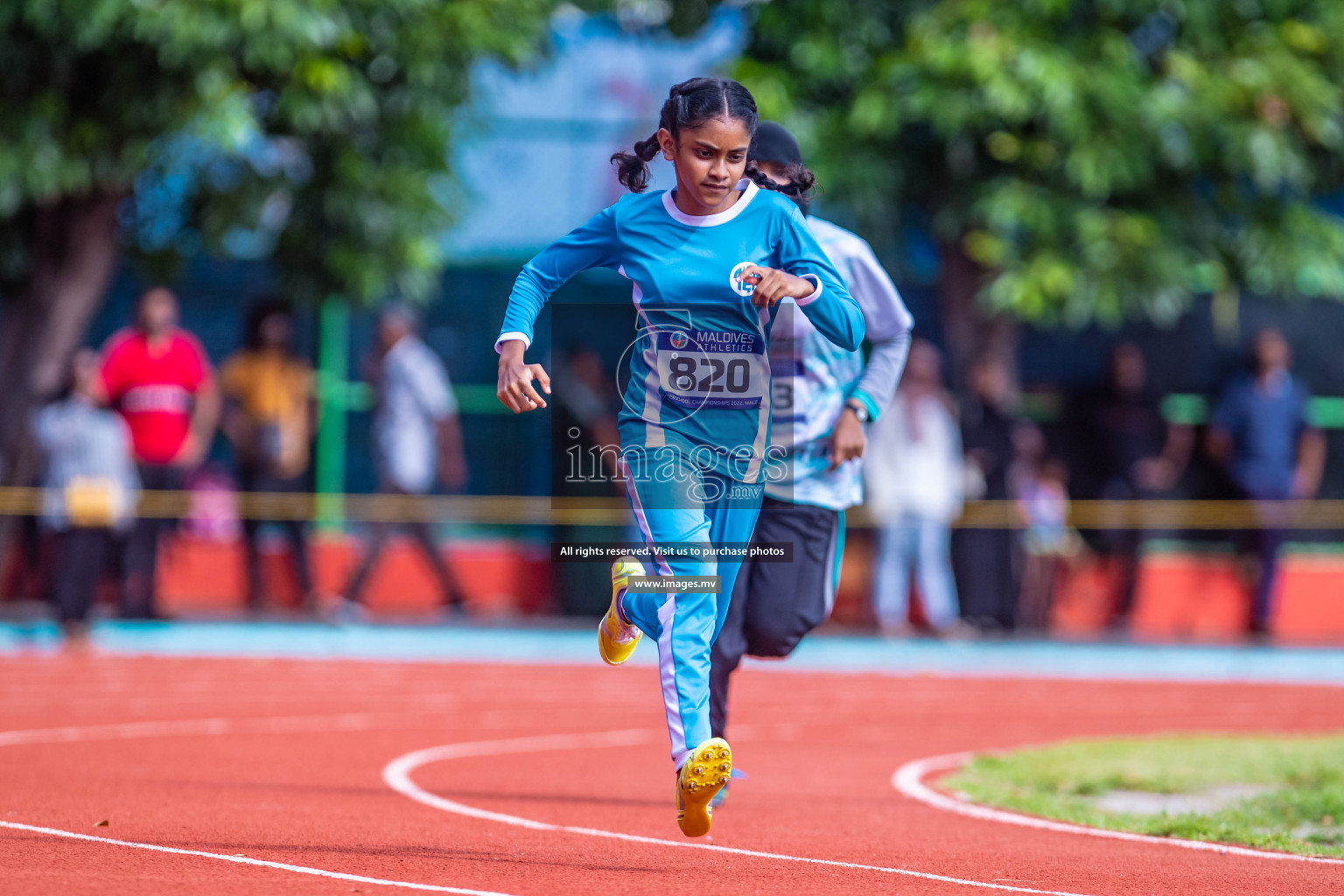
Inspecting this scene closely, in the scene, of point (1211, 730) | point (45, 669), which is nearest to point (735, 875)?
point (1211, 730)

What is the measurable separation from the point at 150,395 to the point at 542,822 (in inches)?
347

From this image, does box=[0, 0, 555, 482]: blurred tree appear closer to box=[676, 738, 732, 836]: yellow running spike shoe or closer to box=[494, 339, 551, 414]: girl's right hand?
box=[494, 339, 551, 414]: girl's right hand

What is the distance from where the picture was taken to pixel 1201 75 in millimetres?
15180

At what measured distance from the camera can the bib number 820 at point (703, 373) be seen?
5371mm

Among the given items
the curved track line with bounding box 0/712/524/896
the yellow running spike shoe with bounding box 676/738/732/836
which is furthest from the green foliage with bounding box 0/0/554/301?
the yellow running spike shoe with bounding box 676/738/732/836

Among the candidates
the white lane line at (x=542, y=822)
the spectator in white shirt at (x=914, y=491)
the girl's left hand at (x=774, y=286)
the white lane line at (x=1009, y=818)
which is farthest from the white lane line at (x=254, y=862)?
the spectator in white shirt at (x=914, y=491)

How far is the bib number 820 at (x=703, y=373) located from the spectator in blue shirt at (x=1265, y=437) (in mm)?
11596

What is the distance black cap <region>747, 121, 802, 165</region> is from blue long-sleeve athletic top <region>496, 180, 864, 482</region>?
86 cm

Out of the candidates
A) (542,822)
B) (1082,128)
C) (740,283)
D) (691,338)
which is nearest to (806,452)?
(691,338)

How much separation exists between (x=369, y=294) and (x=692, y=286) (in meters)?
10.5

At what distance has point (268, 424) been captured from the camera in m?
15.8

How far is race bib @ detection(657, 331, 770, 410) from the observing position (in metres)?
5.35

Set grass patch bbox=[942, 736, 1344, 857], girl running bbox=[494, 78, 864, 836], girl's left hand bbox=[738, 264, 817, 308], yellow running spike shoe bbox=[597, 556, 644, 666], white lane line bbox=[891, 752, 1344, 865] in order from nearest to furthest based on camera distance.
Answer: girl's left hand bbox=[738, 264, 817, 308] < girl running bbox=[494, 78, 864, 836] < yellow running spike shoe bbox=[597, 556, 644, 666] < white lane line bbox=[891, 752, 1344, 865] < grass patch bbox=[942, 736, 1344, 857]

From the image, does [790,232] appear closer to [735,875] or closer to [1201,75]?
[735,875]
